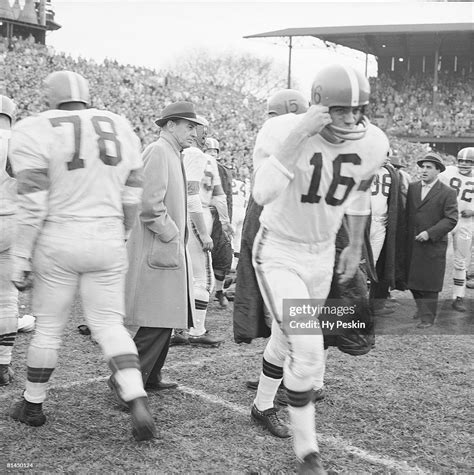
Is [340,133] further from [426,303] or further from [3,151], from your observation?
[426,303]

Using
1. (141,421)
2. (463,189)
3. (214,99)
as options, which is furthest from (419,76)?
(141,421)

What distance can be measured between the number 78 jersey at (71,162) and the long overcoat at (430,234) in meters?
4.64

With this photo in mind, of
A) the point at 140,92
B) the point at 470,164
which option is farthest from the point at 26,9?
the point at 470,164

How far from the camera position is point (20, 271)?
342 cm

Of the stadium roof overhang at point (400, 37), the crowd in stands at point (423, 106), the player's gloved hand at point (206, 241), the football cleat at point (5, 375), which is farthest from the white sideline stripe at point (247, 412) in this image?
the crowd in stands at point (423, 106)

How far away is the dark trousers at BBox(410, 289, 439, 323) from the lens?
7.40 meters

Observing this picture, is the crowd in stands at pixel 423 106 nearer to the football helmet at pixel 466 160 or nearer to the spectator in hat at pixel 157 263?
the football helmet at pixel 466 160

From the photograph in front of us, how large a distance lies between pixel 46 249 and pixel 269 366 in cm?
147

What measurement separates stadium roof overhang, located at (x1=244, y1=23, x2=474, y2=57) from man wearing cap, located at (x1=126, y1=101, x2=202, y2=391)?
29368 mm

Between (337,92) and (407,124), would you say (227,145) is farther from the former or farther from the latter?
(337,92)


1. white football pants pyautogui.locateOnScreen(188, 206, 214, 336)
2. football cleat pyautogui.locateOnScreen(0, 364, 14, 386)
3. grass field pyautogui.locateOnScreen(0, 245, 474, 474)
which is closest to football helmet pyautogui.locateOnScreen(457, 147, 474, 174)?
grass field pyautogui.locateOnScreen(0, 245, 474, 474)

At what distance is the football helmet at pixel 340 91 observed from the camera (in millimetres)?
3195

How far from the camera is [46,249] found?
3.49 metres

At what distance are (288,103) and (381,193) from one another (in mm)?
2805
